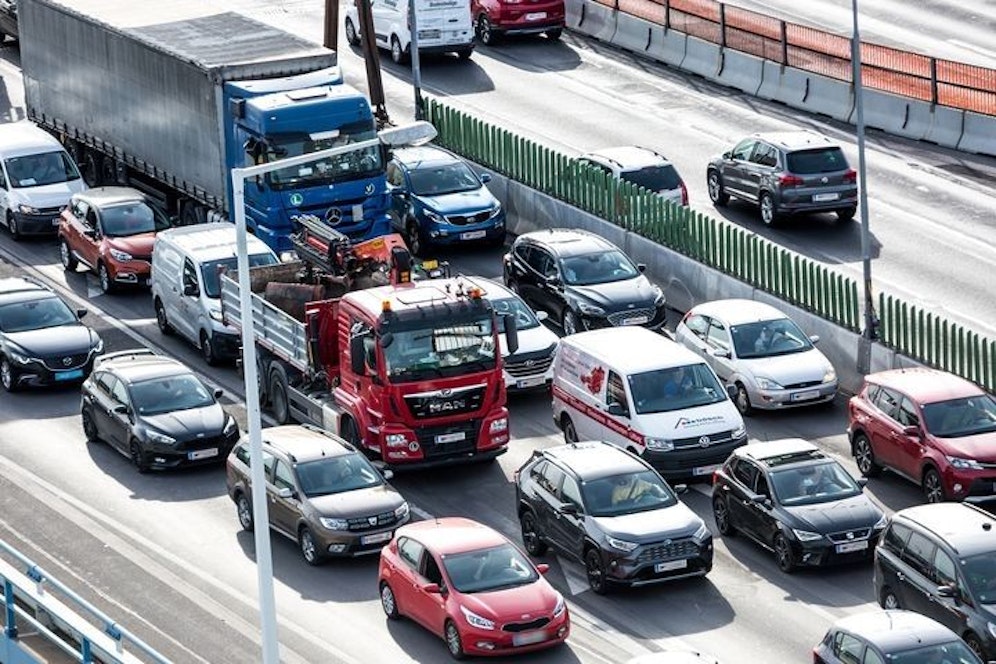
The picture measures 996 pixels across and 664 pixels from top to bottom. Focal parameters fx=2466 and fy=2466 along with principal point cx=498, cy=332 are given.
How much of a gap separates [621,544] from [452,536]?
261 centimetres

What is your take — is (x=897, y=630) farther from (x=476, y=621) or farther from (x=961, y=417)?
(x=961, y=417)

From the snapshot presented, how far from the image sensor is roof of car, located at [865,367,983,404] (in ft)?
124

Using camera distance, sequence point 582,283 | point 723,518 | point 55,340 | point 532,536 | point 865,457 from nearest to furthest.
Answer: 1. point 532,536
2. point 723,518
3. point 865,457
4. point 55,340
5. point 582,283

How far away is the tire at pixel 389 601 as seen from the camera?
33438 millimetres

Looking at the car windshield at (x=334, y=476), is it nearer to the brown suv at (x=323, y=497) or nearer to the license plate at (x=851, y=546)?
the brown suv at (x=323, y=497)

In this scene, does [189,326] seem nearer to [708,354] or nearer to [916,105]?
[708,354]

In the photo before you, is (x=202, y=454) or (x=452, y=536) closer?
(x=452, y=536)

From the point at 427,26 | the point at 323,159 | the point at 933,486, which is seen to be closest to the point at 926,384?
the point at 933,486

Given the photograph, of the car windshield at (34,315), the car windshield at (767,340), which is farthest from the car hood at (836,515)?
the car windshield at (34,315)

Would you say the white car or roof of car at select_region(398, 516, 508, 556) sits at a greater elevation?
roof of car at select_region(398, 516, 508, 556)

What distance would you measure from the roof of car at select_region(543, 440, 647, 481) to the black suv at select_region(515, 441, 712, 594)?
0.05 feet

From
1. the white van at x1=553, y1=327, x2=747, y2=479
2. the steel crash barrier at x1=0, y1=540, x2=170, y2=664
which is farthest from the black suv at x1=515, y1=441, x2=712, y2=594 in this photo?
the steel crash barrier at x1=0, y1=540, x2=170, y2=664

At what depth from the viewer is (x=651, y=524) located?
113ft

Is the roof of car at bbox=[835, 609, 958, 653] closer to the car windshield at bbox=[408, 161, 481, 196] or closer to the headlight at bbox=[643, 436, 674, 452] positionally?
the headlight at bbox=[643, 436, 674, 452]
